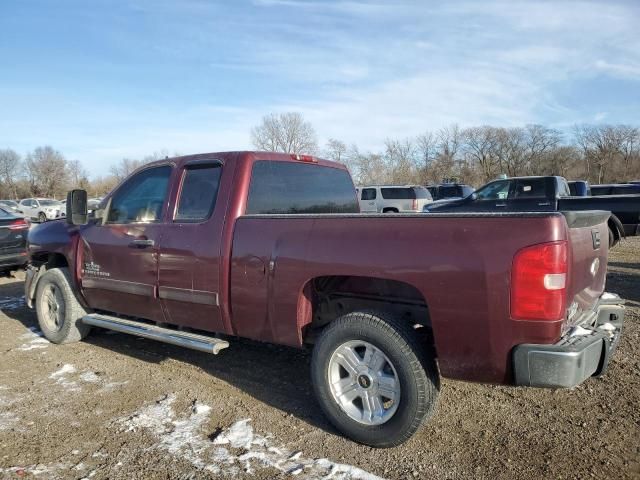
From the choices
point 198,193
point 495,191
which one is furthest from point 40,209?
point 198,193

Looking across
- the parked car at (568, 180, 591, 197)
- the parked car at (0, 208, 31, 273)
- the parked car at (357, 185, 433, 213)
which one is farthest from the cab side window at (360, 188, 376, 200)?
the parked car at (0, 208, 31, 273)

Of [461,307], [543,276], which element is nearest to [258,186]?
[461,307]

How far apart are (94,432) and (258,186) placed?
2.15m

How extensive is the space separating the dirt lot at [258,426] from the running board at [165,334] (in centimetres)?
42

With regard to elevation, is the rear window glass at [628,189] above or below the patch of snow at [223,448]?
above

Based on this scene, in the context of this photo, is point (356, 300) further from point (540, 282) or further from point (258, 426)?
point (540, 282)

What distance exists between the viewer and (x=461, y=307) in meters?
Answer: 2.84

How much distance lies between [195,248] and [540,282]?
2535mm

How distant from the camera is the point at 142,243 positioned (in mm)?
4414

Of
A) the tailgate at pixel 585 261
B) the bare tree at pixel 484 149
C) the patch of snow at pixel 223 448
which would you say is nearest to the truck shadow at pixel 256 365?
the patch of snow at pixel 223 448

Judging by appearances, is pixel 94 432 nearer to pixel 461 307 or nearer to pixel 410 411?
pixel 410 411

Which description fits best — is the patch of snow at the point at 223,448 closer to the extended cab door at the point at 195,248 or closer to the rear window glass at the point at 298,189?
the extended cab door at the point at 195,248

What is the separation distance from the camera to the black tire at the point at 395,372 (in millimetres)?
3027

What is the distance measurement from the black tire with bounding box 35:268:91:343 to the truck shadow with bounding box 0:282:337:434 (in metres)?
0.28
